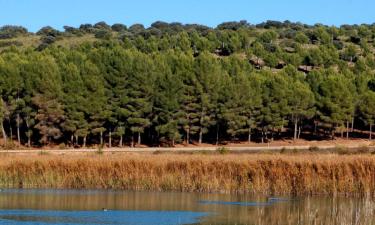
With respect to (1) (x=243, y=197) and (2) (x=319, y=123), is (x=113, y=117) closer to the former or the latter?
(2) (x=319, y=123)

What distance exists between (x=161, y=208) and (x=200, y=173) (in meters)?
5.42

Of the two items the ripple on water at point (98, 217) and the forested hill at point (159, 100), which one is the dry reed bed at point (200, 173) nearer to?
the ripple on water at point (98, 217)

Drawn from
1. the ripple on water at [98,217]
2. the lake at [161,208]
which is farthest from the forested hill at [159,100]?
the ripple on water at [98,217]

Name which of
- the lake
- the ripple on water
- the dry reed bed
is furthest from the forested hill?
the ripple on water

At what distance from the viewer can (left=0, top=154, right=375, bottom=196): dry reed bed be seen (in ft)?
113

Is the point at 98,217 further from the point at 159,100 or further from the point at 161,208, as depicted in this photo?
the point at 159,100

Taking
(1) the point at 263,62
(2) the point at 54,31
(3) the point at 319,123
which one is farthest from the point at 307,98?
(2) the point at 54,31

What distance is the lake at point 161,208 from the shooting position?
2759 cm

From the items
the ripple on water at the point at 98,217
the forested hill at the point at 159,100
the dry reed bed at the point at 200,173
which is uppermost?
the forested hill at the point at 159,100

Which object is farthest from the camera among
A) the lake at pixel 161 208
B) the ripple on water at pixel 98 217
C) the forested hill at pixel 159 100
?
the forested hill at pixel 159 100

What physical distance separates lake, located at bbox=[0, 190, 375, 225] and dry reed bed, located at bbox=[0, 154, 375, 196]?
798 mm

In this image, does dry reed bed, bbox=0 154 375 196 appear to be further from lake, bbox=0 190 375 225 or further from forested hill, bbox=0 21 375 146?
forested hill, bbox=0 21 375 146

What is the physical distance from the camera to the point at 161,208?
3148 cm

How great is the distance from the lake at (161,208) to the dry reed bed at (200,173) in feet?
2.62
